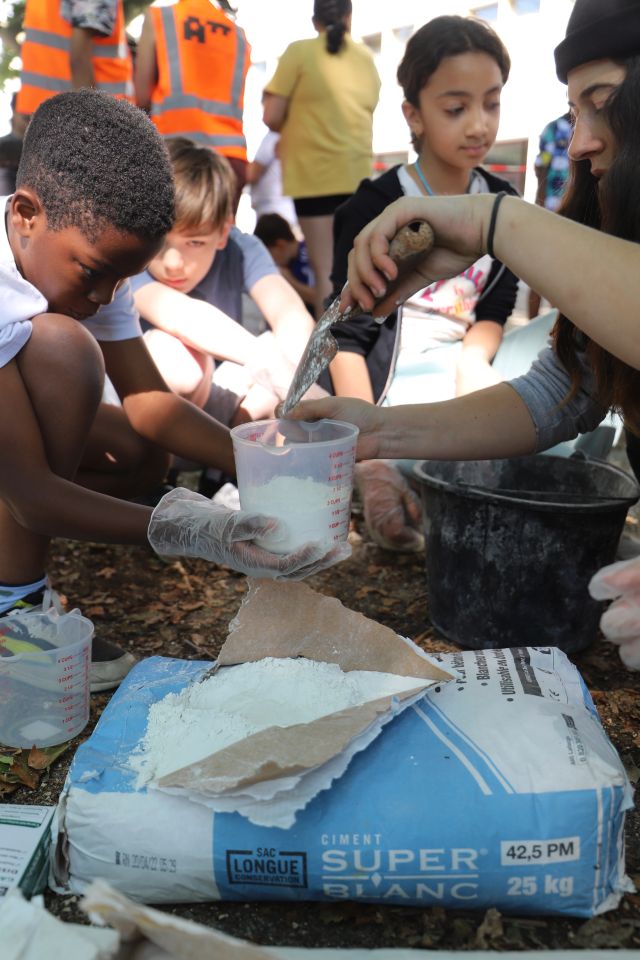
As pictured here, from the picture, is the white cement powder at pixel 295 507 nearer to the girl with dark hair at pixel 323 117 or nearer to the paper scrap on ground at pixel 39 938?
the paper scrap on ground at pixel 39 938

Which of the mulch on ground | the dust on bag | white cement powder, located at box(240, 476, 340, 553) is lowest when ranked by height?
the mulch on ground

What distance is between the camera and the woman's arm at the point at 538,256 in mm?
1306

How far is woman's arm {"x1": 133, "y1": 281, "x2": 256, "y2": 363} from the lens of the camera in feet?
9.20

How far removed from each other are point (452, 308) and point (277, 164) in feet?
9.04

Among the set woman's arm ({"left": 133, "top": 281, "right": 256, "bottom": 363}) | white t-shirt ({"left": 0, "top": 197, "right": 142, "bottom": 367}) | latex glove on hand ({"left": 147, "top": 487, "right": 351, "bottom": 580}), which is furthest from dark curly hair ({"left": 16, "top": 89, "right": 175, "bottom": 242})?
woman's arm ({"left": 133, "top": 281, "right": 256, "bottom": 363})

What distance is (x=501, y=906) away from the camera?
118 cm

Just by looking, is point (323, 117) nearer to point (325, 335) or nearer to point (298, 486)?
point (325, 335)

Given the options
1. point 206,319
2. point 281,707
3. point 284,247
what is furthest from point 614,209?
point 284,247

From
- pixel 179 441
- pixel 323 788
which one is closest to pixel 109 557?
pixel 179 441

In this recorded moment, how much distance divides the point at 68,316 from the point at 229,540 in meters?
0.70

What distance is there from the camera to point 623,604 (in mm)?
1266

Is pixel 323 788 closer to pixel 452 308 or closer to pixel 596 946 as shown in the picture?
pixel 596 946

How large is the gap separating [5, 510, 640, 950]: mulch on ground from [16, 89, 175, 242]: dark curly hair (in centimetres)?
101

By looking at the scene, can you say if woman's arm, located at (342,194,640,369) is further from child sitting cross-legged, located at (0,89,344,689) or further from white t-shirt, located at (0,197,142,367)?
white t-shirt, located at (0,197,142,367)
